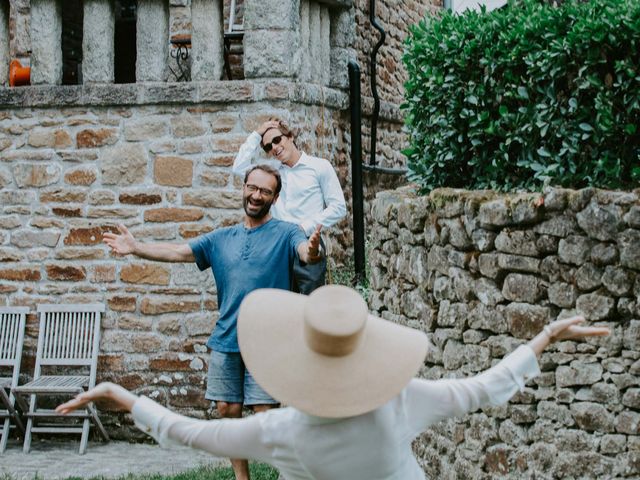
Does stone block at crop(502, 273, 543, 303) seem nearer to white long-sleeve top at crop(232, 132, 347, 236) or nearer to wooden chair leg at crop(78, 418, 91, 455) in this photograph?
white long-sleeve top at crop(232, 132, 347, 236)

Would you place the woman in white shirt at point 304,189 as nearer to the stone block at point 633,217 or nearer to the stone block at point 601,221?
the stone block at point 601,221

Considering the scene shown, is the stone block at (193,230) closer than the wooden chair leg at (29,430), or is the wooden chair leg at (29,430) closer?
the wooden chair leg at (29,430)

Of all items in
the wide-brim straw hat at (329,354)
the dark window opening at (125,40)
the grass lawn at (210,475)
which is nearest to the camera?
the wide-brim straw hat at (329,354)

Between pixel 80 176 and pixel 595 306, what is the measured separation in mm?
4620

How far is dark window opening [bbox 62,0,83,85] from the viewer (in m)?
11.3

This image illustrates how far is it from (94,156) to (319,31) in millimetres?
2145

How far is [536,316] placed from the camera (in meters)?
5.44

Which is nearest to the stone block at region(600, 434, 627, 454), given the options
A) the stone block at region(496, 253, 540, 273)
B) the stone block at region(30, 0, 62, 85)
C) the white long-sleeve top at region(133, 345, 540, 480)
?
the stone block at region(496, 253, 540, 273)

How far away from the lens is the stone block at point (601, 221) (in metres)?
5.07

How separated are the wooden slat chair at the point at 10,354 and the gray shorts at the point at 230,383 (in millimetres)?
2831

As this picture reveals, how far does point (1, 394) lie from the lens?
8.09 meters

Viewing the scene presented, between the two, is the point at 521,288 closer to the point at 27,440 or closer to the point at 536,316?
the point at 536,316

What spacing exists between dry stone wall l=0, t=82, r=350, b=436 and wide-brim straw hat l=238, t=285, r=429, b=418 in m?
5.29

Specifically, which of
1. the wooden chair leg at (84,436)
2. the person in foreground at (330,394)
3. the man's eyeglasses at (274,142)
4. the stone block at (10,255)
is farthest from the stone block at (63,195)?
the person in foreground at (330,394)
